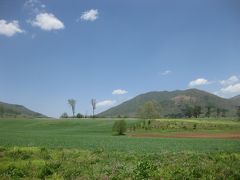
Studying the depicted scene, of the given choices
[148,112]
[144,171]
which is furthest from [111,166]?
[148,112]

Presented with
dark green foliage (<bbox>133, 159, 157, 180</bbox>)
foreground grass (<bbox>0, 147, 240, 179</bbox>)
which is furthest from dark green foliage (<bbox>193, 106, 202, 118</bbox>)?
dark green foliage (<bbox>133, 159, 157, 180</bbox>)

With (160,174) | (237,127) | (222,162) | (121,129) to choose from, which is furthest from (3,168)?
(237,127)

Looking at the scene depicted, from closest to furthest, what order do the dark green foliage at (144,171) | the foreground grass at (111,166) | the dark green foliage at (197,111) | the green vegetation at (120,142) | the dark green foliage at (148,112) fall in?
1. the dark green foliage at (144,171)
2. the foreground grass at (111,166)
3. the green vegetation at (120,142)
4. the dark green foliage at (148,112)
5. the dark green foliage at (197,111)

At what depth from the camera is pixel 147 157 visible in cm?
2142

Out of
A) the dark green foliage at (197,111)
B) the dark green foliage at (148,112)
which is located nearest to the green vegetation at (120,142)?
the dark green foliage at (148,112)

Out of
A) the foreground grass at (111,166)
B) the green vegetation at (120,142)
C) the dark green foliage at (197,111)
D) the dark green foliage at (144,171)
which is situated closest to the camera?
the dark green foliage at (144,171)

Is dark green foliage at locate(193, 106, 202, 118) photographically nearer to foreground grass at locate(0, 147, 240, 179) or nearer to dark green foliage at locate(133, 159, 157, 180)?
foreground grass at locate(0, 147, 240, 179)

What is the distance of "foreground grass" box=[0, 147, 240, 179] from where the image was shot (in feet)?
54.5

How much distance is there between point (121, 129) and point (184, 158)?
173 ft

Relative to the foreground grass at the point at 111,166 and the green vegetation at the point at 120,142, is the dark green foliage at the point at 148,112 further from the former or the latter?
the foreground grass at the point at 111,166

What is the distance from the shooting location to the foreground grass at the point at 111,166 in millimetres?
16598

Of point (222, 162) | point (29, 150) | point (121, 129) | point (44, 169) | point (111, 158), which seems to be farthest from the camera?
point (121, 129)

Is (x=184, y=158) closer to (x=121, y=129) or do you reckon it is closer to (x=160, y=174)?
(x=160, y=174)

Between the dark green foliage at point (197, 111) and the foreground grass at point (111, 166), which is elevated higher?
the dark green foliage at point (197, 111)
